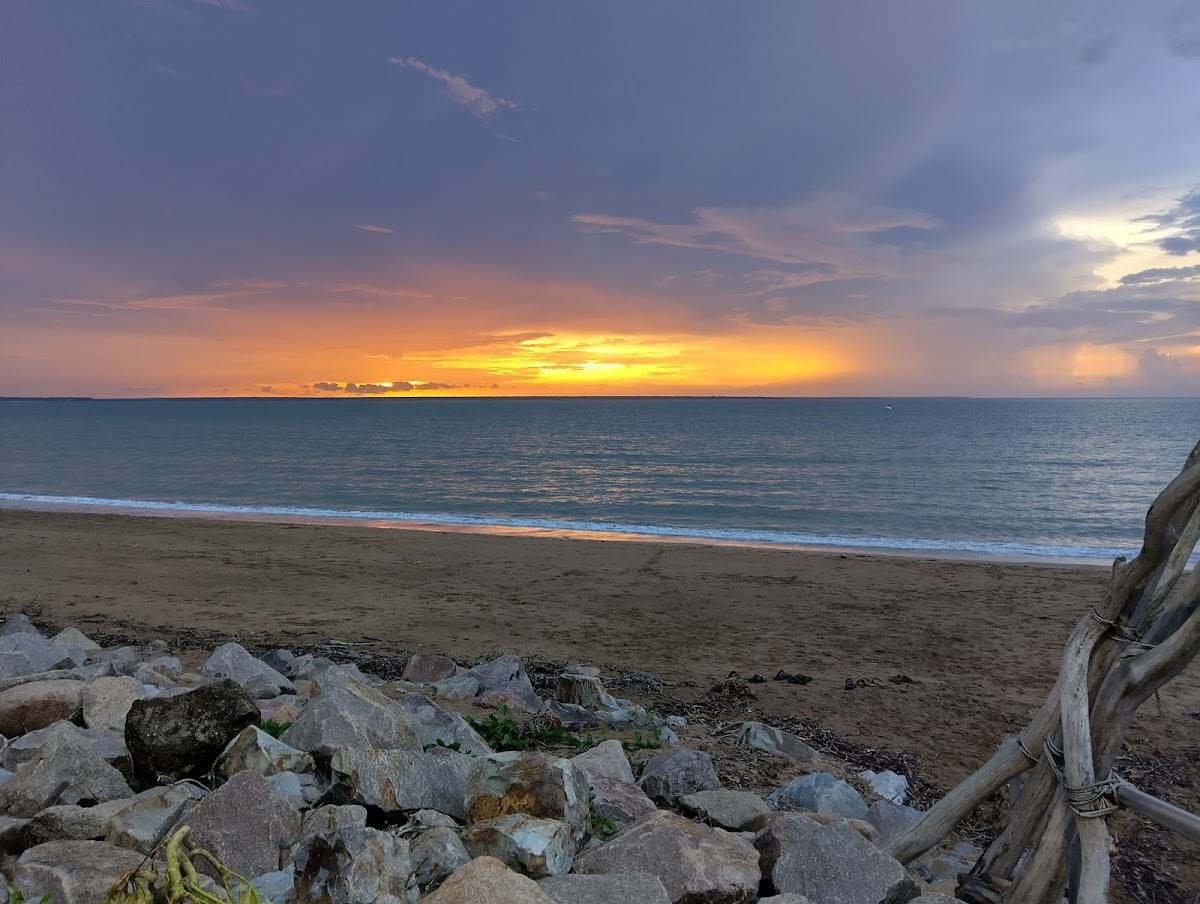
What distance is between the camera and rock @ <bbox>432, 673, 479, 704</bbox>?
22.7ft

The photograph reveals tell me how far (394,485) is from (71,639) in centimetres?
3117

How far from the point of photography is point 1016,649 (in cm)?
1112

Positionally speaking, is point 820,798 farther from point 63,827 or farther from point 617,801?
point 63,827

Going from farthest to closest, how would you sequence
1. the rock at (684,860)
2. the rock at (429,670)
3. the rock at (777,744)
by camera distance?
the rock at (429,670), the rock at (777,744), the rock at (684,860)

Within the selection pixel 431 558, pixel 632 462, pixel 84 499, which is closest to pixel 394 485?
pixel 84 499

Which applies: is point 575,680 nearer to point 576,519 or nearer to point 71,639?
point 71,639

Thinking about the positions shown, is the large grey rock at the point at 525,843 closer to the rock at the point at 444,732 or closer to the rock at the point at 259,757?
the rock at the point at 259,757

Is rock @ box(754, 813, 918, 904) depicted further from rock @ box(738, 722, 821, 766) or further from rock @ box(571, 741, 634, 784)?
rock @ box(738, 722, 821, 766)

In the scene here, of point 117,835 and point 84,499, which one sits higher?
point 117,835

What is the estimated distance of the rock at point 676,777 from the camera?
444 cm

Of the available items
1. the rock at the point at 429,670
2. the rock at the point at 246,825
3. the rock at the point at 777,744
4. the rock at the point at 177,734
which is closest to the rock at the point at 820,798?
the rock at the point at 777,744

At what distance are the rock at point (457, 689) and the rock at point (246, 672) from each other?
4.00 feet

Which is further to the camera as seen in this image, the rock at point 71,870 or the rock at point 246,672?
the rock at point 246,672

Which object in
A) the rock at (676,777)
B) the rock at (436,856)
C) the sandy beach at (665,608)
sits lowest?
the sandy beach at (665,608)
